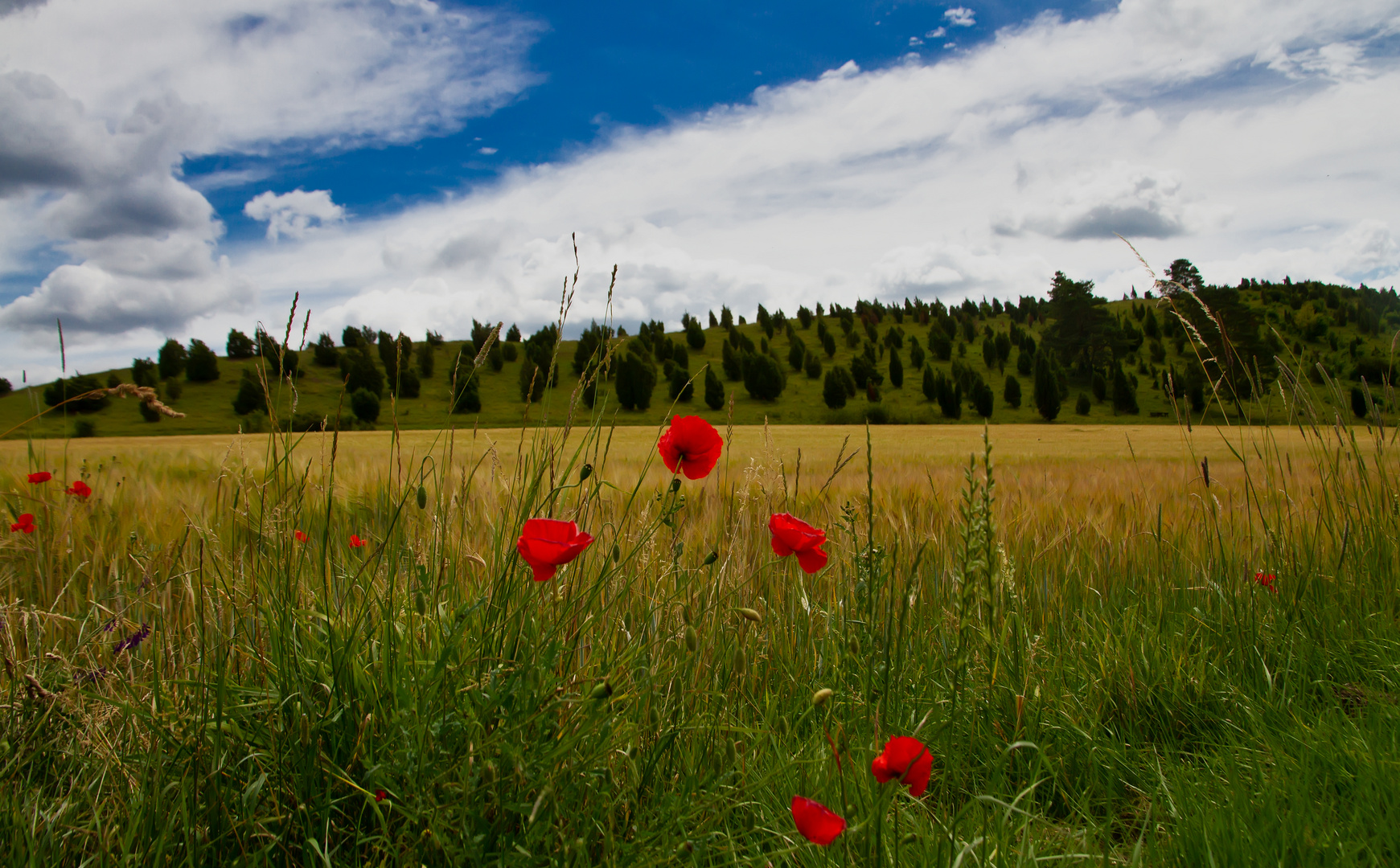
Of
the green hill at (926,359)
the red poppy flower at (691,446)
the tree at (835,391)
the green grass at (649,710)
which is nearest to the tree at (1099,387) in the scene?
the green hill at (926,359)

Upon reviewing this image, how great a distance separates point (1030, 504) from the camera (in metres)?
3.66

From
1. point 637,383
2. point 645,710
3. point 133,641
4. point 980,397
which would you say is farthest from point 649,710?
point 980,397

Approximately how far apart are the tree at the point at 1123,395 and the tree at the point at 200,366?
300 feet

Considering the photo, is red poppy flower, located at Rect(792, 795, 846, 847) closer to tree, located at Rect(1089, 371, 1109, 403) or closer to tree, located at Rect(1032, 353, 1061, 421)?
tree, located at Rect(1032, 353, 1061, 421)

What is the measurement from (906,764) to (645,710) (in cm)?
64

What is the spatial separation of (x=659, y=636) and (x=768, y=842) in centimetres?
67

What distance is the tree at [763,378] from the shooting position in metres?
65.2

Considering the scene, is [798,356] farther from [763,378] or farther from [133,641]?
[133,641]

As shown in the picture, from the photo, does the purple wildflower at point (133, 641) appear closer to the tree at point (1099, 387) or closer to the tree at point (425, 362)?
the tree at point (425, 362)

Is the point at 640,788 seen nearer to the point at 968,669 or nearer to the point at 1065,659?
the point at 968,669

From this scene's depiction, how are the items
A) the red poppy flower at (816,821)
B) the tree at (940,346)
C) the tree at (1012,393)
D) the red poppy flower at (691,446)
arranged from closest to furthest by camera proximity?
1. the red poppy flower at (816,821)
2. the red poppy flower at (691,446)
3. the tree at (1012,393)
4. the tree at (940,346)

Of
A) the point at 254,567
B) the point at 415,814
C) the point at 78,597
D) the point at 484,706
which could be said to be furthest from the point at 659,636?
the point at 78,597

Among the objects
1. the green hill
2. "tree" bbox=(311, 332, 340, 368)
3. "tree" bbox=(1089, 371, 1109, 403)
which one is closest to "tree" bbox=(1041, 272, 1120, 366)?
the green hill

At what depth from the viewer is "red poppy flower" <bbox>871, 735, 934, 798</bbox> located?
857 millimetres
